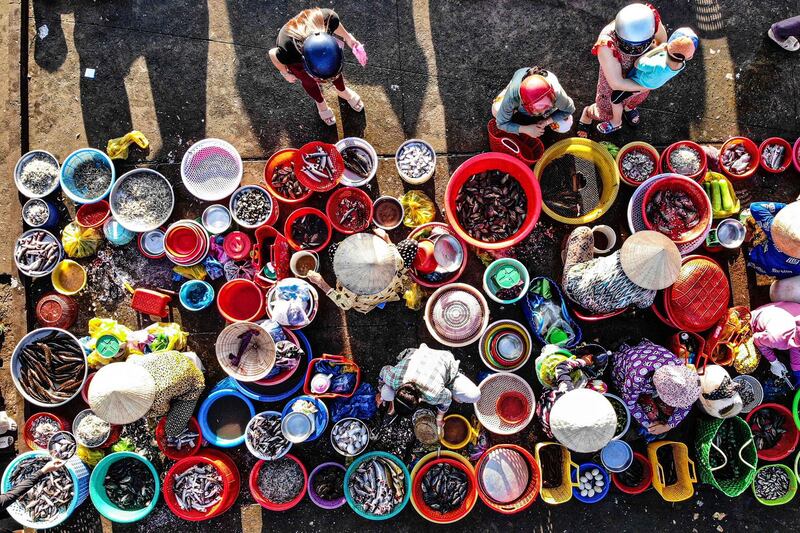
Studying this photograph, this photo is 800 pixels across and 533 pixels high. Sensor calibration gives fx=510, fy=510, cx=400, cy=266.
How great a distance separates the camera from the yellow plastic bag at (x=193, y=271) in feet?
16.6

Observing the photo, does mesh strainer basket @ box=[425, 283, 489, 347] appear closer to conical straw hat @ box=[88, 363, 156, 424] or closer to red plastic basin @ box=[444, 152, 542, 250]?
red plastic basin @ box=[444, 152, 542, 250]

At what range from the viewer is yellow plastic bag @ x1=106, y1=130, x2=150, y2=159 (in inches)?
204

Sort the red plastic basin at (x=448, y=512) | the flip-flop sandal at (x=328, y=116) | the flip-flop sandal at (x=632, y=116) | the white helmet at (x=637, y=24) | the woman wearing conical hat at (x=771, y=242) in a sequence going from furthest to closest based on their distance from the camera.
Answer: the flip-flop sandal at (x=632, y=116) → the flip-flop sandal at (x=328, y=116) → the red plastic basin at (x=448, y=512) → the woman wearing conical hat at (x=771, y=242) → the white helmet at (x=637, y=24)

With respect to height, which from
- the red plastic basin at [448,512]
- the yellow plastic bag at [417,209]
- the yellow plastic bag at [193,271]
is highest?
the yellow plastic bag at [417,209]

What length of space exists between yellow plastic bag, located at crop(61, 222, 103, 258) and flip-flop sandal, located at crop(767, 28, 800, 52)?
7287mm

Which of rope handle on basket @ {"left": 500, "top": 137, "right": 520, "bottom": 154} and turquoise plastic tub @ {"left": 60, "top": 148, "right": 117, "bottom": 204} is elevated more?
rope handle on basket @ {"left": 500, "top": 137, "right": 520, "bottom": 154}

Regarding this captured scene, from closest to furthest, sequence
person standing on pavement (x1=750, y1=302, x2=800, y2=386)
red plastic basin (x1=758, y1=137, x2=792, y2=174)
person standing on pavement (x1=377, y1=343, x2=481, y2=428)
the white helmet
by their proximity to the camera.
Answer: the white helmet → person standing on pavement (x1=377, y1=343, x2=481, y2=428) → person standing on pavement (x1=750, y1=302, x2=800, y2=386) → red plastic basin (x1=758, y1=137, x2=792, y2=174)

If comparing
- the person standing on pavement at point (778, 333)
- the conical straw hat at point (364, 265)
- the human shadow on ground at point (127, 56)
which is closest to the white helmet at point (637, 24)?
the conical straw hat at point (364, 265)

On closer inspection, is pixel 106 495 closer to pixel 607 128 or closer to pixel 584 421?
pixel 584 421

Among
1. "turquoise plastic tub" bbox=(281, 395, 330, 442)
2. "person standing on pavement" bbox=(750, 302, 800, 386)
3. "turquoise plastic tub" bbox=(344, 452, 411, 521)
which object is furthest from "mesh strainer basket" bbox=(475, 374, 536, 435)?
"person standing on pavement" bbox=(750, 302, 800, 386)

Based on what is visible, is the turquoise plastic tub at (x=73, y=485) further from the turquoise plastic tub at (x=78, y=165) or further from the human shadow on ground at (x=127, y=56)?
the human shadow on ground at (x=127, y=56)

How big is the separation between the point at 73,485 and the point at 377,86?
4887 millimetres

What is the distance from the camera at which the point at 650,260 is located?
383 cm

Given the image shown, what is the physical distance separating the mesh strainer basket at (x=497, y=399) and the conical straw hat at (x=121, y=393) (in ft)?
9.50
